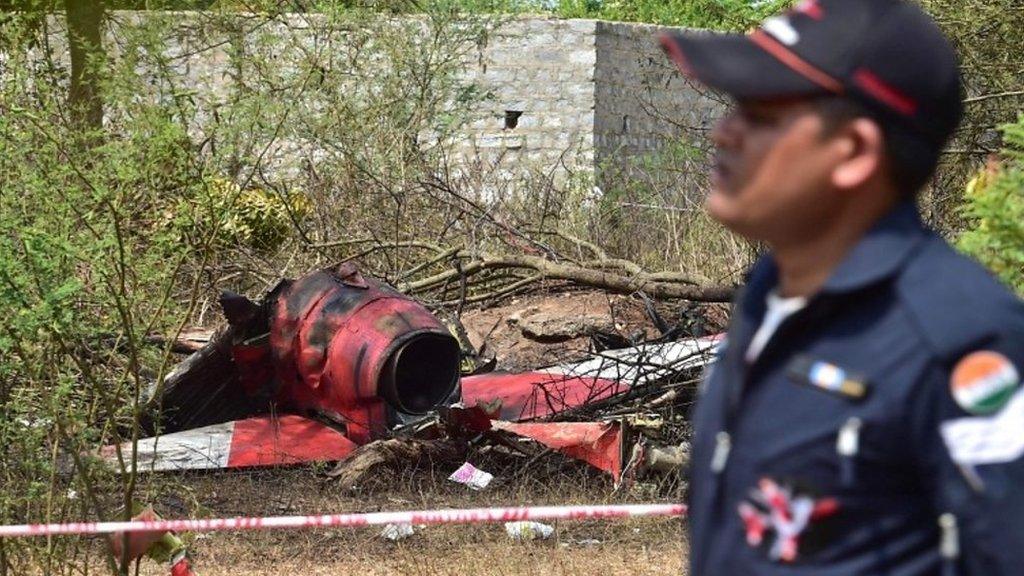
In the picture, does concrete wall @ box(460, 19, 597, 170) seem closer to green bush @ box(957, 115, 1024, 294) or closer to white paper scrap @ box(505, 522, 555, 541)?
white paper scrap @ box(505, 522, 555, 541)

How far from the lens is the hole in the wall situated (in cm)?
1534

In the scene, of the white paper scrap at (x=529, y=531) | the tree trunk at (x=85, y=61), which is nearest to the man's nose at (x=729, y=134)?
the tree trunk at (x=85, y=61)

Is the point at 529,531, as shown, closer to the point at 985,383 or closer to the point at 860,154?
the point at 860,154

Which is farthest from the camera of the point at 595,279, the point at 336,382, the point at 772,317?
the point at 595,279

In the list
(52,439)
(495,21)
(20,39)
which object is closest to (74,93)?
(20,39)

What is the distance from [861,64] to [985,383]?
1.15ft

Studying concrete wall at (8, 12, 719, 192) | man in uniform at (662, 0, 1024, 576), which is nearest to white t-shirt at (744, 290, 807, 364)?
man in uniform at (662, 0, 1024, 576)

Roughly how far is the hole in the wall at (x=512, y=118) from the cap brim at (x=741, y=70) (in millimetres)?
13740

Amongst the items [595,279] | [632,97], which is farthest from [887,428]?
[632,97]

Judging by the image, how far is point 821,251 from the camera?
1.62 metres

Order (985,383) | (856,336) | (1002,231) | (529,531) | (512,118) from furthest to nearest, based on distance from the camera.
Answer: (512,118) → (529,531) → (1002,231) → (856,336) → (985,383)

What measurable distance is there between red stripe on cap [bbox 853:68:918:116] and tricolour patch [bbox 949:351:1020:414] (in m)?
0.27

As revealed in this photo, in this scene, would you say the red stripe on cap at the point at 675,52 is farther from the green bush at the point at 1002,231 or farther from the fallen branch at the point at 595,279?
the fallen branch at the point at 595,279

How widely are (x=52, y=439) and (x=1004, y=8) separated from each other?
6.22 meters
